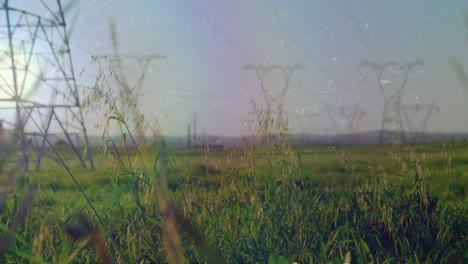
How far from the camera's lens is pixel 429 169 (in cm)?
242

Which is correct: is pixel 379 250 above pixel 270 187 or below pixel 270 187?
below

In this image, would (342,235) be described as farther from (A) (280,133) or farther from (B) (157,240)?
(B) (157,240)

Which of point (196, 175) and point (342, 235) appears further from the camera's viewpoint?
point (196, 175)

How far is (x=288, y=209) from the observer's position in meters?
2.04

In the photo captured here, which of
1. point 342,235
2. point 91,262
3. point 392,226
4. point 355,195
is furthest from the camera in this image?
point 355,195

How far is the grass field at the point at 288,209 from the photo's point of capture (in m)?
1.70

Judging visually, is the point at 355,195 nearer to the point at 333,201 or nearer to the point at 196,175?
the point at 333,201

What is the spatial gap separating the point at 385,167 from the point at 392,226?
1.68ft

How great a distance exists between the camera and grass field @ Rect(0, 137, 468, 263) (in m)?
1.70

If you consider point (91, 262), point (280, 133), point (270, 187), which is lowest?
point (91, 262)

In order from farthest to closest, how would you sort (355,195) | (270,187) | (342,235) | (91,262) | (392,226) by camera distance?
(355,195) < (270,187) < (392,226) < (342,235) < (91,262)

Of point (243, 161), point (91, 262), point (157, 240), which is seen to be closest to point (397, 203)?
point (243, 161)

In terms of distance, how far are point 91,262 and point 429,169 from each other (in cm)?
146

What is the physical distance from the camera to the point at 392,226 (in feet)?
6.71
